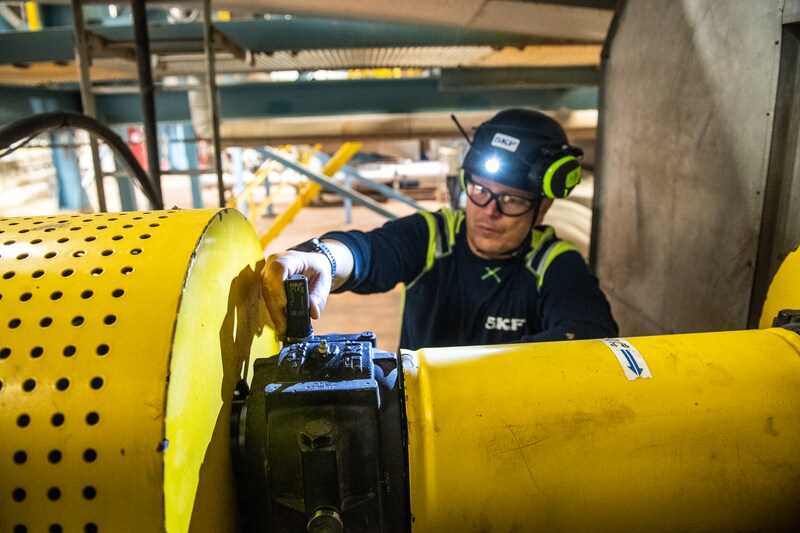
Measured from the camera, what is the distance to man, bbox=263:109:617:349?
58.5 inches

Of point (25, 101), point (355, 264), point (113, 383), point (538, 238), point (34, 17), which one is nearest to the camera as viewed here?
point (113, 383)

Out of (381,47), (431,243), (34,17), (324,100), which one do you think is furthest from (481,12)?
(34,17)

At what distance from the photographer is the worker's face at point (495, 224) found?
1.60 metres

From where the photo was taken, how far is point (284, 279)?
901mm

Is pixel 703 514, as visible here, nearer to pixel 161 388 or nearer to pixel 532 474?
pixel 532 474

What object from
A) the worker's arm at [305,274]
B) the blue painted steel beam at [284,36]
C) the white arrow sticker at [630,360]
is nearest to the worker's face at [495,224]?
the worker's arm at [305,274]

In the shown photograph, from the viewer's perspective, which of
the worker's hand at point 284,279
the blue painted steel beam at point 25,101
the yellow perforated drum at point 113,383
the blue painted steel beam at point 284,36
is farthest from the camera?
the blue painted steel beam at point 25,101

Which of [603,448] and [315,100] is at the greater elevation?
[315,100]

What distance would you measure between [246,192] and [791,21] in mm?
5495

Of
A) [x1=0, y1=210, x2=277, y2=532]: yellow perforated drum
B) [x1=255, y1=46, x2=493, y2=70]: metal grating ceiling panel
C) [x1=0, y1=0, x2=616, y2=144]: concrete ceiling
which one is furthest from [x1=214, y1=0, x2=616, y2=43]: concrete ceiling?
[x1=0, y1=210, x2=277, y2=532]: yellow perforated drum

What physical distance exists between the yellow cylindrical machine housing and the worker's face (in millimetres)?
923

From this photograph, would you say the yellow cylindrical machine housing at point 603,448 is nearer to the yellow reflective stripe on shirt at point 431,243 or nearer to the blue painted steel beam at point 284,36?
the yellow reflective stripe on shirt at point 431,243

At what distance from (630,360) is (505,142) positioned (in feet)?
3.08

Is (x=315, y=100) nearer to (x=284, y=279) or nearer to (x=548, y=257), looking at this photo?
(x=548, y=257)
